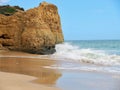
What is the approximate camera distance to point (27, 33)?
19.9 m

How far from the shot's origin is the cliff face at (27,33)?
764 inches

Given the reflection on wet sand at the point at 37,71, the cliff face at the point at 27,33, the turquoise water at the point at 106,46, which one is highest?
the cliff face at the point at 27,33

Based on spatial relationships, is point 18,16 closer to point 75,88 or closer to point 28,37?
point 28,37

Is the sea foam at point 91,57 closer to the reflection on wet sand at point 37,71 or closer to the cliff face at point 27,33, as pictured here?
the cliff face at point 27,33

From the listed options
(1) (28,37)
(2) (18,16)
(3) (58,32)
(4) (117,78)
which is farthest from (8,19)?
(4) (117,78)

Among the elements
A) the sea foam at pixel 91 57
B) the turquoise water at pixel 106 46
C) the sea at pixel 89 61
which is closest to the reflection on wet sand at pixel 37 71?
the sea at pixel 89 61

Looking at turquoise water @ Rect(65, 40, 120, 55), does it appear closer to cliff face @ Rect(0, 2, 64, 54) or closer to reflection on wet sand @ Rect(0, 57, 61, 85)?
cliff face @ Rect(0, 2, 64, 54)

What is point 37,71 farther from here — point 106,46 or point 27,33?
point 106,46

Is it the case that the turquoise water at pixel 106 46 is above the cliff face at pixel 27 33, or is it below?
below

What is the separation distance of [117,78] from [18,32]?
1432 cm

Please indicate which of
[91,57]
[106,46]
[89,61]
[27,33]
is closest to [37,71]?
[89,61]

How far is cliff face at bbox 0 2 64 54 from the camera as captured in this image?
63.7 feet

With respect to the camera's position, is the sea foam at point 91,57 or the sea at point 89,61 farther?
the sea foam at point 91,57

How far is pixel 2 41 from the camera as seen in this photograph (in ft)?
69.2
